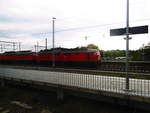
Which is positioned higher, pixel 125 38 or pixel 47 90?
pixel 125 38

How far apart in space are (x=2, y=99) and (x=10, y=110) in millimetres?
2708

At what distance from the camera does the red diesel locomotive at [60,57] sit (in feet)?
84.4

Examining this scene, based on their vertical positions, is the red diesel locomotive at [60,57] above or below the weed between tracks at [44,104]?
above

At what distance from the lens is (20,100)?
39.4 feet

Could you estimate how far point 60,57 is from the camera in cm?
2928

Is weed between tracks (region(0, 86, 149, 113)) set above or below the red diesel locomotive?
below

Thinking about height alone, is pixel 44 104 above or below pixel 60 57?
below

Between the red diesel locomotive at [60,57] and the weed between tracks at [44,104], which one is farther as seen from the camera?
the red diesel locomotive at [60,57]

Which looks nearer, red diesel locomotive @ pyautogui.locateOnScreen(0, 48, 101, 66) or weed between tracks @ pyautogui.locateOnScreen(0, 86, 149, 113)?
weed between tracks @ pyautogui.locateOnScreen(0, 86, 149, 113)

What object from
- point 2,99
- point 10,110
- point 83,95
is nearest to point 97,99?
point 83,95

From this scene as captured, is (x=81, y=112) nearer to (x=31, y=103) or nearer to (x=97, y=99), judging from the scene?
(x=97, y=99)

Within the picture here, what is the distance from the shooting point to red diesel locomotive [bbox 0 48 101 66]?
2572 cm

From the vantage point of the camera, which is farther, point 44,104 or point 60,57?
point 60,57

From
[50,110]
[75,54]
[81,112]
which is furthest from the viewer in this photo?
[75,54]
